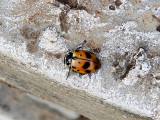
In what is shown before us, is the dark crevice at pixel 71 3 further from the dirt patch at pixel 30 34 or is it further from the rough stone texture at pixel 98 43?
the dirt patch at pixel 30 34

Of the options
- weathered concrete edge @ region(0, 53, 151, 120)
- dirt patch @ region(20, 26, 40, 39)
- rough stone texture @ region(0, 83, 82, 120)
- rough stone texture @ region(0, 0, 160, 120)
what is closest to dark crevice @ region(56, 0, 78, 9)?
rough stone texture @ region(0, 0, 160, 120)

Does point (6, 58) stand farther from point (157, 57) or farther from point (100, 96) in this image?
point (157, 57)

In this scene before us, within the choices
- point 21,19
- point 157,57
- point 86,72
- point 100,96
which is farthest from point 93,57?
point 21,19

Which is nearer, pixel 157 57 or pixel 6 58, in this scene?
pixel 157 57

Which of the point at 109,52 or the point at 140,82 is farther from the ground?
the point at 109,52

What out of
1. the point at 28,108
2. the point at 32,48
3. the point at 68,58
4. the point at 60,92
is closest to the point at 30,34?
the point at 32,48

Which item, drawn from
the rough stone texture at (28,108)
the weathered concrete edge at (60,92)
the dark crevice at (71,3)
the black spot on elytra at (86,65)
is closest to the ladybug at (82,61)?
the black spot on elytra at (86,65)

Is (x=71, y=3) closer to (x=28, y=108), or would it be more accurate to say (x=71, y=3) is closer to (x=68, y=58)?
(x=68, y=58)
